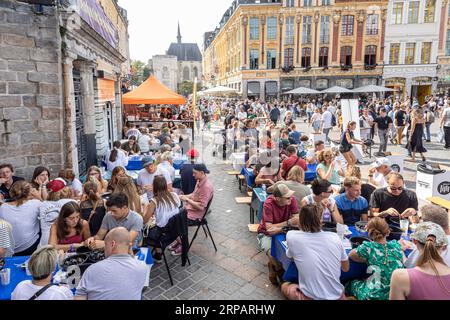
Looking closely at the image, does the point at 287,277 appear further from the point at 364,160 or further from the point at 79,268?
the point at 364,160

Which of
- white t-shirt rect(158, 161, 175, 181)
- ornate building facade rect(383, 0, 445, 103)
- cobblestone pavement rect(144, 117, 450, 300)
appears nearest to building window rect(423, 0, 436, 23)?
ornate building facade rect(383, 0, 445, 103)

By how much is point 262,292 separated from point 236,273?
578 mm

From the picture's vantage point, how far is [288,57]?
3862 cm

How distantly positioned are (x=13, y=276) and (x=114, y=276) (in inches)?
51.3

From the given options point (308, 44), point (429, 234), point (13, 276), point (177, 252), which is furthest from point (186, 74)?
point (429, 234)

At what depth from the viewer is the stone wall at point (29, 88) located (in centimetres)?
562

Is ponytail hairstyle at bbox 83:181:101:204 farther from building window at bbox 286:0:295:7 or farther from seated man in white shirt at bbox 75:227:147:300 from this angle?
building window at bbox 286:0:295:7

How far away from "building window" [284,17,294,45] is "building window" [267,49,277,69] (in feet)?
6.25

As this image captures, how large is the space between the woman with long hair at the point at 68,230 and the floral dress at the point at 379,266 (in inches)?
119

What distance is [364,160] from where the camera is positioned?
12125 millimetres

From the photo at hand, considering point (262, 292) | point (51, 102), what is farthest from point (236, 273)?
point (51, 102)

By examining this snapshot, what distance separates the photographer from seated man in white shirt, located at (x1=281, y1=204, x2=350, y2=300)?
125 inches

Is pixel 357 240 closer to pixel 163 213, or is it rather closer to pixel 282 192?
pixel 282 192
